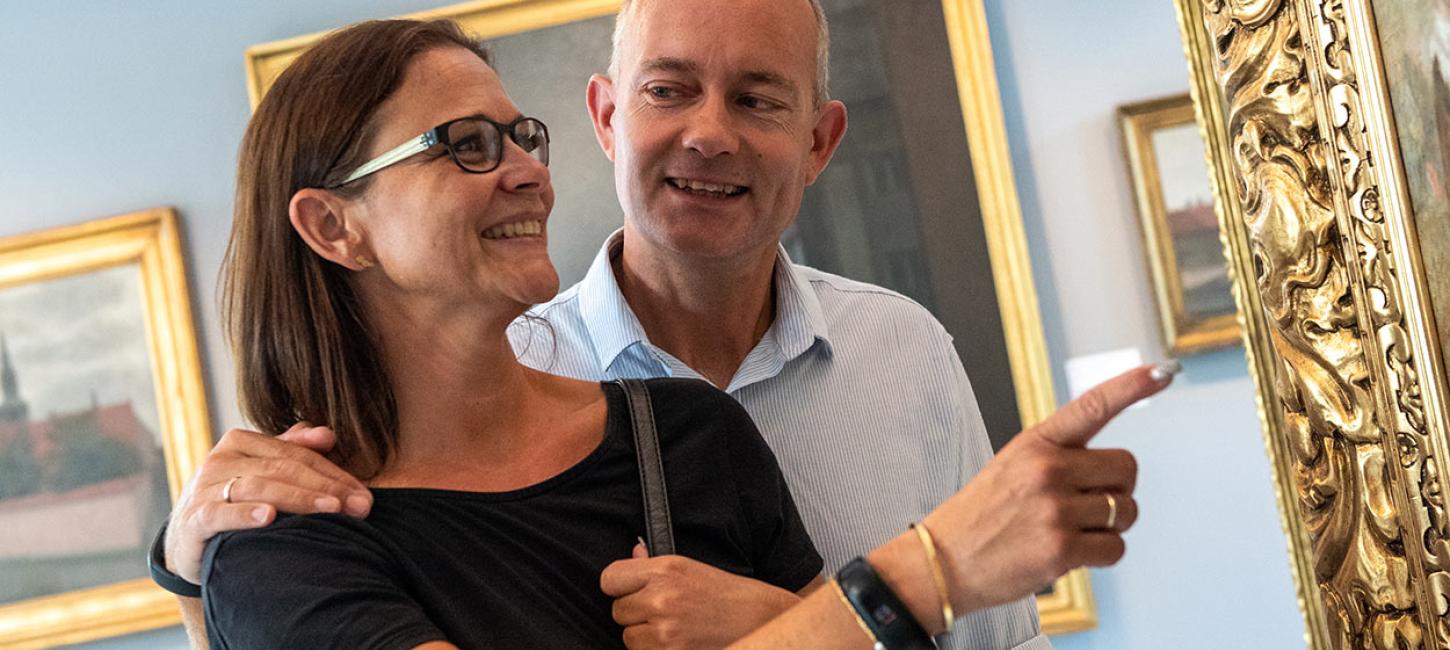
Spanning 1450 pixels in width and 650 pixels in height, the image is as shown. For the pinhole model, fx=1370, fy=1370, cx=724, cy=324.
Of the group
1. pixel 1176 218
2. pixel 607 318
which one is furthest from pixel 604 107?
pixel 1176 218

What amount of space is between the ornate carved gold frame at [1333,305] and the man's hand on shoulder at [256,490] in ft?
2.65

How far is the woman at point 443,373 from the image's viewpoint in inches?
45.5

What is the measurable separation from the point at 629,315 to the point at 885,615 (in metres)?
0.72

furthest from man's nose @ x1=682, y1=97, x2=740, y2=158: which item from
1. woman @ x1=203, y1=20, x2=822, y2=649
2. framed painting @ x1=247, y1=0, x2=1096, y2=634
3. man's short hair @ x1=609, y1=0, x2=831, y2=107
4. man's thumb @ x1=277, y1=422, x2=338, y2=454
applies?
framed painting @ x1=247, y1=0, x2=1096, y2=634

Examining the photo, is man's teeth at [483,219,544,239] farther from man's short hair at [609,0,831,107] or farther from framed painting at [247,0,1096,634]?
framed painting at [247,0,1096,634]

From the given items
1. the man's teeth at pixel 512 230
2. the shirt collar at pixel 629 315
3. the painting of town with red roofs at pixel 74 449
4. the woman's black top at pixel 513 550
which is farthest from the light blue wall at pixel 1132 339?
the man's teeth at pixel 512 230

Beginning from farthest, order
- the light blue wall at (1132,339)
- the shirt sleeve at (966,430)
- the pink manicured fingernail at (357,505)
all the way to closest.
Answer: the light blue wall at (1132,339)
the shirt sleeve at (966,430)
the pink manicured fingernail at (357,505)

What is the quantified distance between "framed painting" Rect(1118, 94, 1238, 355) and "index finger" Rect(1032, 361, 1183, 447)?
164 centimetres

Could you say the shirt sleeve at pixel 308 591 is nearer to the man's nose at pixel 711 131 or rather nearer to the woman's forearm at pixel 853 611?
the woman's forearm at pixel 853 611

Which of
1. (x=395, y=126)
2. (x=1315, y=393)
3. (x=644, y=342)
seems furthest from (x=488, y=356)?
(x=1315, y=393)

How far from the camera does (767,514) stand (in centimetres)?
129

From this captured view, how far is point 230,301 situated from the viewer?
4.32ft

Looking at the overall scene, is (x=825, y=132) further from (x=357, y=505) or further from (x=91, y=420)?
(x=91, y=420)

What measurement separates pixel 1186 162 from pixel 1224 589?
0.78 meters
